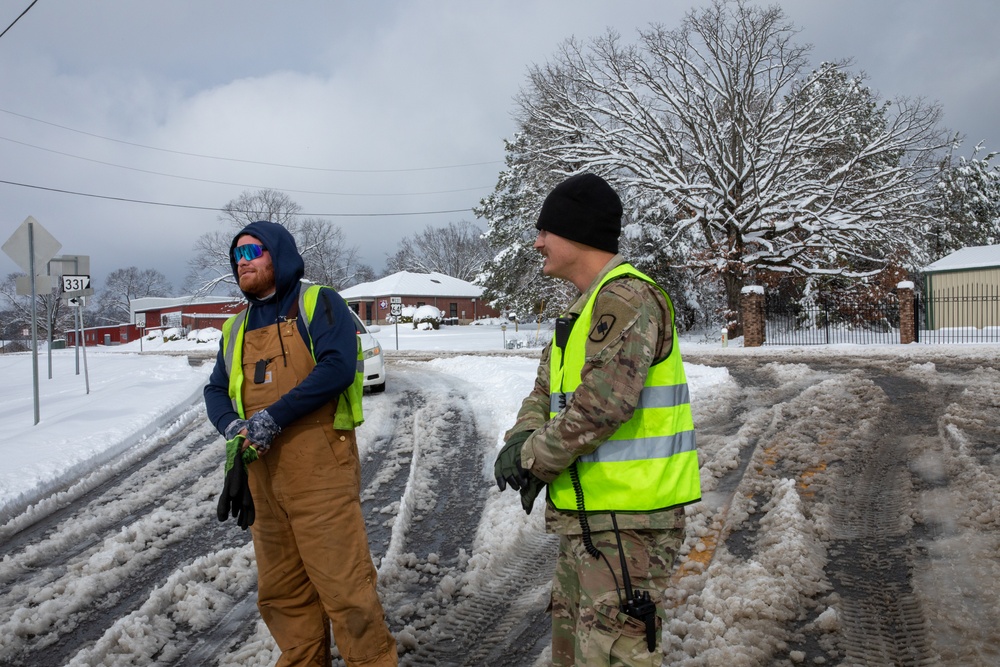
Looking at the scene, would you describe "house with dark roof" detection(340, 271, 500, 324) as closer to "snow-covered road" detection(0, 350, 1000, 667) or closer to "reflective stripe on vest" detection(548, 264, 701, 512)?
"snow-covered road" detection(0, 350, 1000, 667)

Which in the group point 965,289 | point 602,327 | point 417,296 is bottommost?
point 602,327

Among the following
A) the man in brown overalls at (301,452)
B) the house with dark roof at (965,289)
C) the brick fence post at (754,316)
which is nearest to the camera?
the man in brown overalls at (301,452)

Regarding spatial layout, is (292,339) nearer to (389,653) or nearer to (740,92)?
(389,653)

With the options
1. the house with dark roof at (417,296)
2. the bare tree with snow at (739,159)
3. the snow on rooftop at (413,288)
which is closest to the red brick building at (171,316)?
the snow on rooftop at (413,288)

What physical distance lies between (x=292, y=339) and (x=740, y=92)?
25.4 metres

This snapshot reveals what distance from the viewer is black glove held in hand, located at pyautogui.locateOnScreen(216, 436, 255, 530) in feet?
8.64

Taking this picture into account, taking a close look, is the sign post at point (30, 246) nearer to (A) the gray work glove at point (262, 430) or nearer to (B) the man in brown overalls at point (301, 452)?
(B) the man in brown overalls at point (301, 452)

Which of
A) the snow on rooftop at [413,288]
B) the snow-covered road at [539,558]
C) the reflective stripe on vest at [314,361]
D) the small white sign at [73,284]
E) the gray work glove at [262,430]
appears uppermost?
the snow on rooftop at [413,288]

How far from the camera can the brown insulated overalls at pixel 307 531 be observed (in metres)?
2.71

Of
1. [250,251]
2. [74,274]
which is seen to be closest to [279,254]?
[250,251]

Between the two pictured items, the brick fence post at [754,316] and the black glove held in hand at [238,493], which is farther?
the brick fence post at [754,316]

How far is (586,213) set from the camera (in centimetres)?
215

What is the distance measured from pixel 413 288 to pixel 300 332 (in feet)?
206

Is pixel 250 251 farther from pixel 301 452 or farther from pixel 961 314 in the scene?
pixel 961 314
